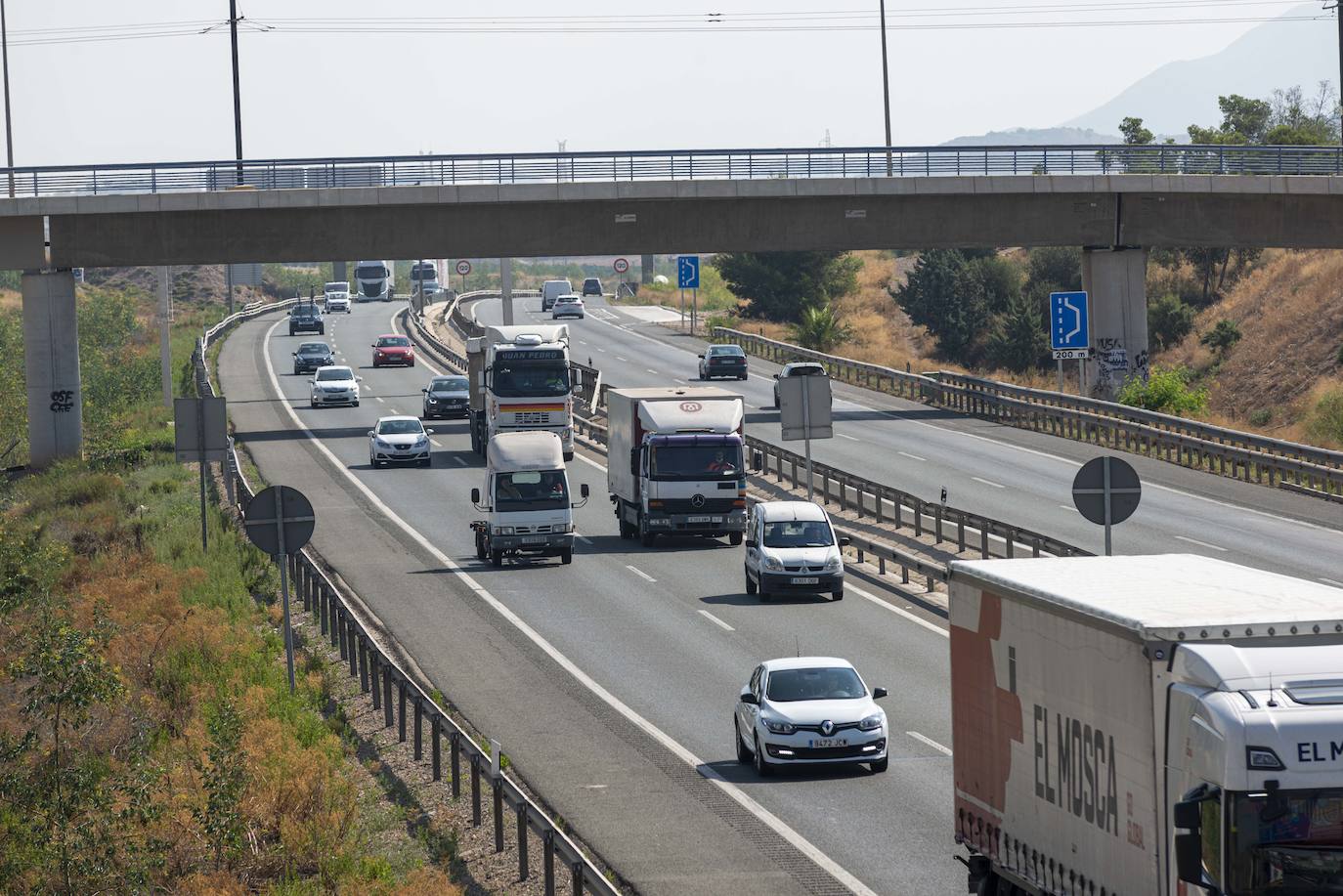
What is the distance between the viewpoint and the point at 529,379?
1978 inches

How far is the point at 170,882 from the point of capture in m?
18.7

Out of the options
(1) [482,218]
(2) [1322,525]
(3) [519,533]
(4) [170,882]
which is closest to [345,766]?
(4) [170,882]

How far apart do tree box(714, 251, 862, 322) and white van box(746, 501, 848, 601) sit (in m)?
73.0

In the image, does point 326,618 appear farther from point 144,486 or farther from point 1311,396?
point 1311,396

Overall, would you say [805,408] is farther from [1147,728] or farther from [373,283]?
[373,283]

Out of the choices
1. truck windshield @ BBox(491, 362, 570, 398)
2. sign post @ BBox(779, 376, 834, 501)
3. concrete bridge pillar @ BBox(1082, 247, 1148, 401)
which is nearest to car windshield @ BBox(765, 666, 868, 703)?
sign post @ BBox(779, 376, 834, 501)

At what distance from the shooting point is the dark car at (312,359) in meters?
81.9

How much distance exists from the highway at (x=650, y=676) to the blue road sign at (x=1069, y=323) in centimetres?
1411

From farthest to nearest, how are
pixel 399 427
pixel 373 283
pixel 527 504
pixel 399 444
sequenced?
pixel 373 283 → pixel 399 427 → pixel 399 444 → pixel 527 504

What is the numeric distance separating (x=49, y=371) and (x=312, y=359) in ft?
91.4

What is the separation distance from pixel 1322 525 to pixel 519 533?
17729 millimetres

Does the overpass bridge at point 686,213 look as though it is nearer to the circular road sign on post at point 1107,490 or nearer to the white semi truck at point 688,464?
the white semi truck at point 688,464

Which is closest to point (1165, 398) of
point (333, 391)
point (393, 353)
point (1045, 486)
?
point (1045, 486)

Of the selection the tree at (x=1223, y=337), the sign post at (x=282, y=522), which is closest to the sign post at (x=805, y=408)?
the sign post at (x=282, y=522)
